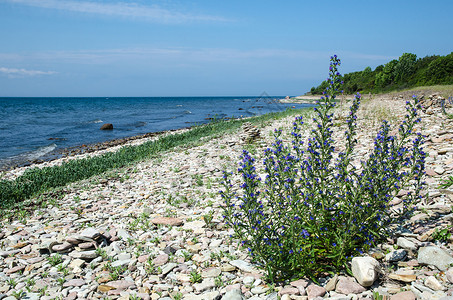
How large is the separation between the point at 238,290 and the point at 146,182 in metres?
6.96

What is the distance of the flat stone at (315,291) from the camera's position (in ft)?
12.5

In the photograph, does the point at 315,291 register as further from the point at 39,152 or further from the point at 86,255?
the point at 39,152

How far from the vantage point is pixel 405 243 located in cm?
427

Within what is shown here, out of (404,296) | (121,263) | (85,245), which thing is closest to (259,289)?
(404,296)

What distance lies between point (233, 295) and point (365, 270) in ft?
6.16

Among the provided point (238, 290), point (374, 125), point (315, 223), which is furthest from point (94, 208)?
point (374, 125)

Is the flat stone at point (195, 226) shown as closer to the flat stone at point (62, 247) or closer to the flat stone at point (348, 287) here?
the flat stone at point (62, 247)

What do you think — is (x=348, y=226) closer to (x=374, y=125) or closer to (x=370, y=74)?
(x=374, y=125)

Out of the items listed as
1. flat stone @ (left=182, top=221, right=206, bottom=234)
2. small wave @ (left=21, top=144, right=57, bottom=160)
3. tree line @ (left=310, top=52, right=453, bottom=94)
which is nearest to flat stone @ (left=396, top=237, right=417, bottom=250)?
flat stone @ (left=182, top=221, right=206, bottom=234)

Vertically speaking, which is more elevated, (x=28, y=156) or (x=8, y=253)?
(x=8, y=253)

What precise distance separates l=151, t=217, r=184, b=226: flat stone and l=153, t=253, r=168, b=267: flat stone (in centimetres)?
130

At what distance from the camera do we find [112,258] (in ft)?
18.2

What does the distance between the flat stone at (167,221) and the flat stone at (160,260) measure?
1296mm

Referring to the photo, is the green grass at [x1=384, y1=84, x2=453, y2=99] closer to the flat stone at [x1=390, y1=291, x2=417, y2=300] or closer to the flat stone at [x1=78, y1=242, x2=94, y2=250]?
the flat stone at [x1=390, y1=291, x2=417, y2=300]
